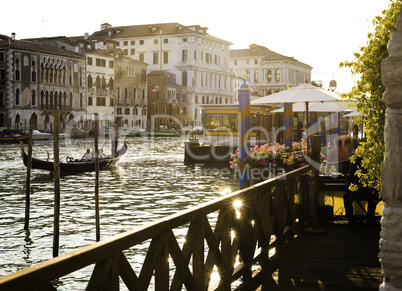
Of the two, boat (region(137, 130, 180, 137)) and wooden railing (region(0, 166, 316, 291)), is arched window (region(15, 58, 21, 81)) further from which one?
wooden railing (region(0, 166, 316, 291))

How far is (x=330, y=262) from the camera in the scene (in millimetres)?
5105

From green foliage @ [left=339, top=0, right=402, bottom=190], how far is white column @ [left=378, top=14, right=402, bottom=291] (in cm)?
56

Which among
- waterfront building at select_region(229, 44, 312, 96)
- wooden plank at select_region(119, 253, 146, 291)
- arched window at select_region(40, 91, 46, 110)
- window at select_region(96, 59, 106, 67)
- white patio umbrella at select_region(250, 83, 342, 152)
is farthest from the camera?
waterfront building at select_region(229, 44, 312, 96)

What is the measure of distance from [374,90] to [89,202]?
39.0 feet

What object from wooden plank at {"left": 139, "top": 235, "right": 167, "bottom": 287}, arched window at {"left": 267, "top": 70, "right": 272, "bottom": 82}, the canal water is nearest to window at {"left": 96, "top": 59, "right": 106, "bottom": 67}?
the canal water

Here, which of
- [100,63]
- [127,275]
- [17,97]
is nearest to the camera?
[127,275]

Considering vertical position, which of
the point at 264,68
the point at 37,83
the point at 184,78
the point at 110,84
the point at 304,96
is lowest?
the point at 304,96

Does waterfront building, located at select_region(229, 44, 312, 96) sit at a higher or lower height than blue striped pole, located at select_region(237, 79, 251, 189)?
higher

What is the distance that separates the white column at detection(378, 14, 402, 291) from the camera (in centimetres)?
253

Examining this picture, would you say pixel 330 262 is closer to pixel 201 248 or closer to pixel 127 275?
pixel 201 248

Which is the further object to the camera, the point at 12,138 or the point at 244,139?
the point at 12,138

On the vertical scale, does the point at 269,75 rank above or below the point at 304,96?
above

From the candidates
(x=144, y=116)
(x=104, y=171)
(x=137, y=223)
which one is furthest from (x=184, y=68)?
(x=137, y=223)

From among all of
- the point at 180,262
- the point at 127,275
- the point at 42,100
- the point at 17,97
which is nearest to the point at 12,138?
the point at 17,97
